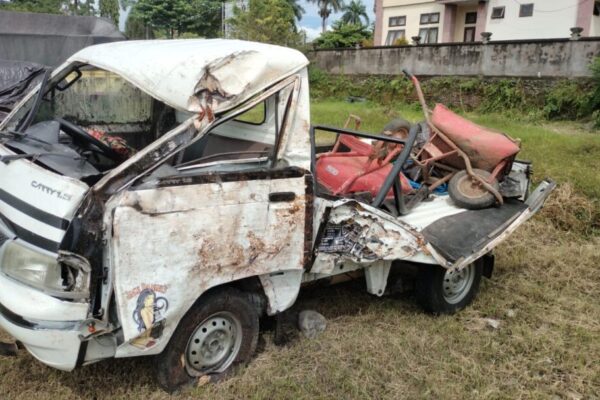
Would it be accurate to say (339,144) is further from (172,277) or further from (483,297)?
(172,277)

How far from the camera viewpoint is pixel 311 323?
3941mm

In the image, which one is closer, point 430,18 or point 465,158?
point 465,158

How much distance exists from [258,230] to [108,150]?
1.22 meters

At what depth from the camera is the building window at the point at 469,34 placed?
28.5 m

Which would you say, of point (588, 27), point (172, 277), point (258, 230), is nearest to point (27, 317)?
point (172, 277)

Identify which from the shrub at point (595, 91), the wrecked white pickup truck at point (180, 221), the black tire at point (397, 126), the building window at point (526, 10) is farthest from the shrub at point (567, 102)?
the wrecked white pickup truck at point (180, 221)

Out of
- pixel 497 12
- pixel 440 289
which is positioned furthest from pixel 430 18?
pixel 440 289

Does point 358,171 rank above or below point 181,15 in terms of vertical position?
below

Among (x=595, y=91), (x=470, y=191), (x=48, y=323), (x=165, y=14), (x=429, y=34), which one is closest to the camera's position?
(x=48, y=323)

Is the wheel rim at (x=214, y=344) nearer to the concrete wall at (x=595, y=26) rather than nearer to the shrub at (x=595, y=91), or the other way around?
the shrub at (x=595, y=91)

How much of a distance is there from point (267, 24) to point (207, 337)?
2614 cm

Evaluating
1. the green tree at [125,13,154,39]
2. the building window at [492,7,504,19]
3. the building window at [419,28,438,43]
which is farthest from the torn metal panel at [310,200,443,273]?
the green tree at [125,13,154,39]

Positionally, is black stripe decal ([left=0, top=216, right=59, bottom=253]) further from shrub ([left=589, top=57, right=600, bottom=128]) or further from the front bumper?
shrub ([left=589, top=57, right=600, bottom=128])

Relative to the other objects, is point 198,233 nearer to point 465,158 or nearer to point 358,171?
point 358,171
